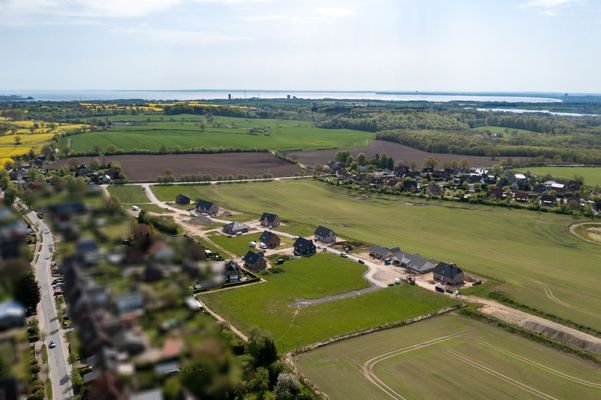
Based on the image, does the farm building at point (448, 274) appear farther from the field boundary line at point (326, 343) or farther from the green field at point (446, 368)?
the green field at point (446, 368)

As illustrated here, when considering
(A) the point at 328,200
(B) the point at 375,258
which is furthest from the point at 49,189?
(A) the point at 328,200

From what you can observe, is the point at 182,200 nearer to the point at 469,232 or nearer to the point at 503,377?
the point at 469,232

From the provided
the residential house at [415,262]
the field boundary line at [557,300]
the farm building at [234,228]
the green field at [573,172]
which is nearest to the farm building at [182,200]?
the farm building at [234,228]

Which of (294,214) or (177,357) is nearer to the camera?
(177,357)

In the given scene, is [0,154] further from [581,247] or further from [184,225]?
[581,247]

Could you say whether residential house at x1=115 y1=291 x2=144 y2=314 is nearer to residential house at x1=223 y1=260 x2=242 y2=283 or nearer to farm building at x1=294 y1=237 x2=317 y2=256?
residential house at x1=223 y1=260 x2=242 y2=283

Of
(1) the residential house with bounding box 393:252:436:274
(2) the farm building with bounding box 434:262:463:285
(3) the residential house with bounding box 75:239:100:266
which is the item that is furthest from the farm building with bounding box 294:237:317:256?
(3) the residential house with bounding box 75:239:100:266

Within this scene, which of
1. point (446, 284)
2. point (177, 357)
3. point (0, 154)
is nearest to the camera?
point (177, 357)

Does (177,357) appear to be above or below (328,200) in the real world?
above
